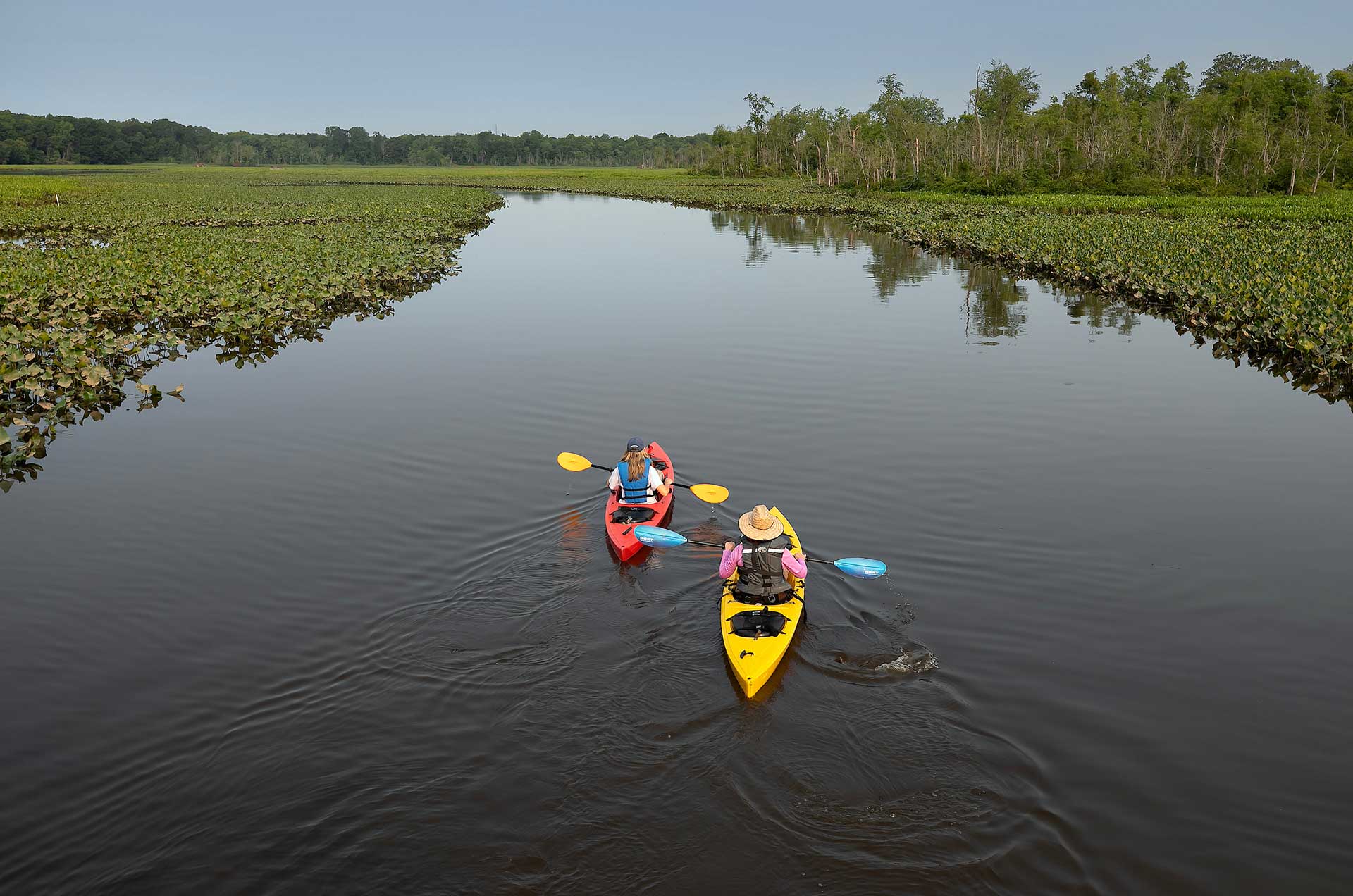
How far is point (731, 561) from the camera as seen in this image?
9555 millimetres

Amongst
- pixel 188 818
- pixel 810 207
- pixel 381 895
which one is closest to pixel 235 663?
pixel 188 818

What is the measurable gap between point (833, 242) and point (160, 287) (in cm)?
3178

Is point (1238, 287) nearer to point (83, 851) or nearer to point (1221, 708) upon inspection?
point (1221, 708)

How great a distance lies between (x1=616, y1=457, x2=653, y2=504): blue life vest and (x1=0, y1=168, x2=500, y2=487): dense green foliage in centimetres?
895

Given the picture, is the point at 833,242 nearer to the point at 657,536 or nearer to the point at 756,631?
the point at 657,536

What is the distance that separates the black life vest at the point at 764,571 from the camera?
922 cm

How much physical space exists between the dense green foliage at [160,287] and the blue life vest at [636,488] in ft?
29.4

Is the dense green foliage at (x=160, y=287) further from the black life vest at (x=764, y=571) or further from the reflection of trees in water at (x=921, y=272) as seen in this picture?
the reflection of trees in water at (x=921, y=272)

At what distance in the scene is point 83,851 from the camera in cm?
Result: 619

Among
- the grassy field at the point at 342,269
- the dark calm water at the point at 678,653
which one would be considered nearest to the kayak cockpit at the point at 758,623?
the dark calm water at the point at 678,653

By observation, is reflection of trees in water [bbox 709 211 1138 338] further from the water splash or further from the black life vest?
the water splash

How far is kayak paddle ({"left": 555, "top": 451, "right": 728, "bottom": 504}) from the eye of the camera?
1173 centimetres

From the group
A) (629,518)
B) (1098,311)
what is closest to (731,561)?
(629,518)

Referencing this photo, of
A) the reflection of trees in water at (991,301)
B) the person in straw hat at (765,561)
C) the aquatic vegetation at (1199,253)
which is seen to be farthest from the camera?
the reflection of trees in water at (991,301)
